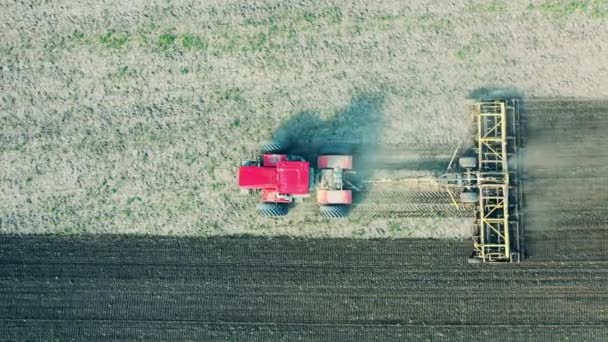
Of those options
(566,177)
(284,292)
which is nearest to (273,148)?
(284,292)

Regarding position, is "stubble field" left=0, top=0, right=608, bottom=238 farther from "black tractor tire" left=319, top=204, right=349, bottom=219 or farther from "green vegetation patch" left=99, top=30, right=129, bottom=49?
"black tractor tire" left=319, top=204, right=349, bottom=219

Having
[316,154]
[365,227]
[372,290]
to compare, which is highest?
[316,154]

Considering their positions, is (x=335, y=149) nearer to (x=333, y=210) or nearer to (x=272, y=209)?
(x=333, y=210)

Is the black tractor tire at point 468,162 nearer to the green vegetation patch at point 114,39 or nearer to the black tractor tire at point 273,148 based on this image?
the black tractor tire at point 273,148

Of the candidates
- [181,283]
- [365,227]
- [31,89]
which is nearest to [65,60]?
[31,89]

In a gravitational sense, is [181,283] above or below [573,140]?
below

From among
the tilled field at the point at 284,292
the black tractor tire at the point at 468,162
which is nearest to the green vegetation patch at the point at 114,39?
the tilled field at the point at 284,292

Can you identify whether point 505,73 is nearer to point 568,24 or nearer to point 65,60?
point 568,24

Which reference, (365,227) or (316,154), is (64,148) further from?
(365,227)
